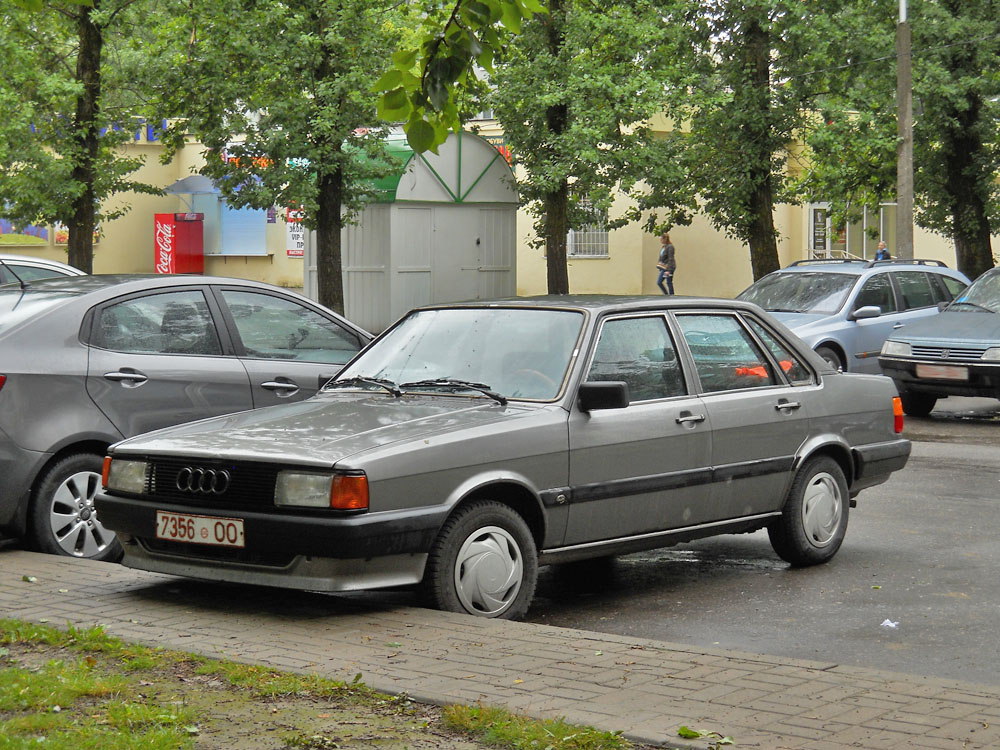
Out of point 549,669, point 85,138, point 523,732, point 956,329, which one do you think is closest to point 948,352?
point 956,329

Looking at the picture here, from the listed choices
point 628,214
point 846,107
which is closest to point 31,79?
point 628,214

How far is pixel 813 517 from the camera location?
26.6 feet

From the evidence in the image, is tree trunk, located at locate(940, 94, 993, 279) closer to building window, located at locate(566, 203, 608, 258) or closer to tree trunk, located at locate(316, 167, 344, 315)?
building window, located at locate(566, 203, 608, 258)

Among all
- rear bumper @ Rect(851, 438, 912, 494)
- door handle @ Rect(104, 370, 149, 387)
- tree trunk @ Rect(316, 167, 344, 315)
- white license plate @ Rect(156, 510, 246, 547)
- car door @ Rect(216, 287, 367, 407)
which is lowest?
white license plate @ Rect(156, 510, 246, 547)

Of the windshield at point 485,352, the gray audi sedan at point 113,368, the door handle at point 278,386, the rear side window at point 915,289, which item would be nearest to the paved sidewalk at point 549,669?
the gray audi sedan at point 113,368

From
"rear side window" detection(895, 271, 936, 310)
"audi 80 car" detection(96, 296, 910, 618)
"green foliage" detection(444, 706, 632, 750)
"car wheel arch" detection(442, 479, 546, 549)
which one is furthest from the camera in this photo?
"rear side window" detection(895, 271, 936, 310)

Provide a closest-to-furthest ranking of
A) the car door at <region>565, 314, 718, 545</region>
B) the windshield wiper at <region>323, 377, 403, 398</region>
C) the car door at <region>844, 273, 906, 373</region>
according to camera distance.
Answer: the car door at <region>565, 314, 718, 545</region>
the windshield wiper at <region>323, 377, 403, 398</region>
the car door at <region>844, 273, 906, 373</region>

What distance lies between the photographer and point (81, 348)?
316 inches

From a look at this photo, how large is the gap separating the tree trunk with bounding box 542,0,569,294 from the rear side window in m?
9.52

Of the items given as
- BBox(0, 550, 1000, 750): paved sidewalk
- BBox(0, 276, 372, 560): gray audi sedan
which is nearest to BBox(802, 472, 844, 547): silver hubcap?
BBox(0, 550, 1000, 750): paved sidewalk

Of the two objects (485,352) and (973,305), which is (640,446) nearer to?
(485,352)

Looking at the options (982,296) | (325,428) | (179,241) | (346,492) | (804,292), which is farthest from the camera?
(179,241)

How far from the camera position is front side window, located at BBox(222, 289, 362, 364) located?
347 inches

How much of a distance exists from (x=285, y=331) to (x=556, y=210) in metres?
19.7
